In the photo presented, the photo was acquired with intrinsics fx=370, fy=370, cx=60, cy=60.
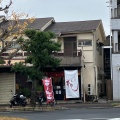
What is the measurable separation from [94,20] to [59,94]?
9580mm

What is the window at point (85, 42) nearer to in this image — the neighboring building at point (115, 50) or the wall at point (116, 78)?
the neighboring building at point (115, 50)

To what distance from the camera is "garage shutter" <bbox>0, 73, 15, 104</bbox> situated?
115 feet

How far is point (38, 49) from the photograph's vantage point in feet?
87.6

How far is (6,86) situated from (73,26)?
928 cm

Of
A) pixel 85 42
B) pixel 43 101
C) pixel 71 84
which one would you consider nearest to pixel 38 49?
pixel 43 101

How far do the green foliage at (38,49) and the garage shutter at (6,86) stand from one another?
835 cm

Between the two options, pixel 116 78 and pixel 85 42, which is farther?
pixel 85 42

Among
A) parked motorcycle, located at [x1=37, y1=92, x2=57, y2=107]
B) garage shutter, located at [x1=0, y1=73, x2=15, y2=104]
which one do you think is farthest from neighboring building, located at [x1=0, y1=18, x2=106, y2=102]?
parked motorcycle, located at [x1=37, y1=92, x2=57, y2=107]

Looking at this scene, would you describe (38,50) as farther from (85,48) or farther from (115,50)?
(85,48)

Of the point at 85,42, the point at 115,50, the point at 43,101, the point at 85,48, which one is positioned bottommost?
the point at 43,101

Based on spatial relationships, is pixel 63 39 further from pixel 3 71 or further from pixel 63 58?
pixel 3 71

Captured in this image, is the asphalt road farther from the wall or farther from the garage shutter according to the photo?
the garage shutter

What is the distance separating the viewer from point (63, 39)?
1442 inches

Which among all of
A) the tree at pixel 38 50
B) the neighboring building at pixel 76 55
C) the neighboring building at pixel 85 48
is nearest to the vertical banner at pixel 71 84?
the neighboring building at pixel 76 55
